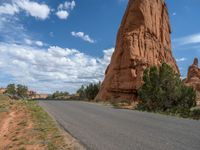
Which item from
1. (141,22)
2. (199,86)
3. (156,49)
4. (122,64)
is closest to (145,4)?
(141,22)

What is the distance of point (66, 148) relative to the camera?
923cm

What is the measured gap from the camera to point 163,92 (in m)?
28.4

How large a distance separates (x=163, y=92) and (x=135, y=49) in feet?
92.3

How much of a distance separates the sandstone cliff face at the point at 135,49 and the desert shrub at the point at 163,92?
20.3m

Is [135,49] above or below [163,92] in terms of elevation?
above

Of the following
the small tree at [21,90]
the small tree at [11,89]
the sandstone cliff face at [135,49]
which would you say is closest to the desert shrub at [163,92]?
the sandstone cliff face at [135,49]

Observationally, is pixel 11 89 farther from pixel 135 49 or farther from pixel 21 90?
pixel 135 49

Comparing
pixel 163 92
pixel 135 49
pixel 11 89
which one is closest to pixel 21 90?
pixel 11 89

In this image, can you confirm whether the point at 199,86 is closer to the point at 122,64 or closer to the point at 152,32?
the point at 152,32

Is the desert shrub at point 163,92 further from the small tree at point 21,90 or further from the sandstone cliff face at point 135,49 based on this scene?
the small tree at point 21,90

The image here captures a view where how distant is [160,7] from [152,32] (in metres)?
10.0

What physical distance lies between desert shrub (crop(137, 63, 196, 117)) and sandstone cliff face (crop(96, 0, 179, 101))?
20339 mm

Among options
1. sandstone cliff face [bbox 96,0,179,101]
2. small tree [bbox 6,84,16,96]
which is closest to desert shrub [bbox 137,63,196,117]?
sandstone cliff face [bbox 96,0,179,101]

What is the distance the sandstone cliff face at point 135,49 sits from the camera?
2096 inches
